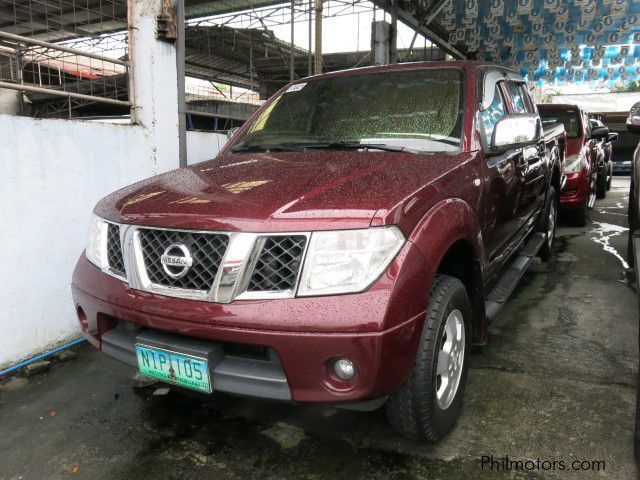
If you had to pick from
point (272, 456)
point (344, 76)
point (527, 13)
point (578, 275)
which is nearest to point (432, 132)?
point (344, 76)

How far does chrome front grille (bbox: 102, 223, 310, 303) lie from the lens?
1678mm

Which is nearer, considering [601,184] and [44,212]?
[44,212]

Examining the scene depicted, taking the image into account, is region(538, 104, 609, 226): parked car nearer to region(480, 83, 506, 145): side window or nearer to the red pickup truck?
region(480, 83, 506, 145): side window

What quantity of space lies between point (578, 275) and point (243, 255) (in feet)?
13.1

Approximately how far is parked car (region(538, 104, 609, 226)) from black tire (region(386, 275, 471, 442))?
4.82 m

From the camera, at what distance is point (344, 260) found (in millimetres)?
1648

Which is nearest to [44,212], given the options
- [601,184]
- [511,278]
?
[511,278]

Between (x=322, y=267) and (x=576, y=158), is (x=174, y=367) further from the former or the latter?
(x=576, y=158)

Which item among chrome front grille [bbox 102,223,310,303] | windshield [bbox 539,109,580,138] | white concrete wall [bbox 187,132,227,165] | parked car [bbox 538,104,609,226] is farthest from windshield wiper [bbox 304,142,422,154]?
windshield [bbox 539,109,580,138]

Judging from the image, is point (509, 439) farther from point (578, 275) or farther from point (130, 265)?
point (578, 275)

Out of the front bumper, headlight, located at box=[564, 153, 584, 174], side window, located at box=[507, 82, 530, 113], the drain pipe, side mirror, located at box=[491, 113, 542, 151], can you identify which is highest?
side window, located at box=[507, 82, 530, 113]

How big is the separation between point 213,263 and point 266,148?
1.22 metres

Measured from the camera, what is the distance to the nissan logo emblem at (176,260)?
1771 millimetres

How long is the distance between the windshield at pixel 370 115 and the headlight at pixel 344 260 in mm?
907
